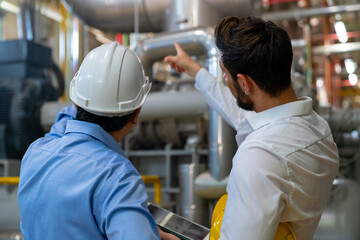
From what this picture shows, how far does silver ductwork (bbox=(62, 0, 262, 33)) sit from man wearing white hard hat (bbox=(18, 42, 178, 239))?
1.68 m

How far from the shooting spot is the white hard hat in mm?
1133

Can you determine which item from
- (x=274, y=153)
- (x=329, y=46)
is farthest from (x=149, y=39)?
(x=329, y=46)

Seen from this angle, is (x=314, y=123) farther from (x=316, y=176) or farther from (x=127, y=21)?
(x=127, y=21)

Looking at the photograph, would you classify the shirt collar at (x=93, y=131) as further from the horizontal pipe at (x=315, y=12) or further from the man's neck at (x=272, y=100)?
the horizontal pipe at (x=315, y=12)

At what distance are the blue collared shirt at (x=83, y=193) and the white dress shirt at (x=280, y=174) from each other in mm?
229

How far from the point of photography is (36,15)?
4414 mm

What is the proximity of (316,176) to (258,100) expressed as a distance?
263mm

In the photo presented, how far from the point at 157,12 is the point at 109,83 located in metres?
1.99

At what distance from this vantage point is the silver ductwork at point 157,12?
2787 millimetres

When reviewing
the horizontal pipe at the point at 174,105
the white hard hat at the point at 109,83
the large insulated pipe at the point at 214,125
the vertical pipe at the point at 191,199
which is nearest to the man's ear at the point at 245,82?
the white hard hat at the point at 109,83

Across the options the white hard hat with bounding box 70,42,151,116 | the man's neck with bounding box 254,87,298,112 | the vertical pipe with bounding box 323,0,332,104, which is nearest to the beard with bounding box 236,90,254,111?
the man's neck with bounding box 254,87,298,112

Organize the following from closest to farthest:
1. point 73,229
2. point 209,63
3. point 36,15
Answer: point 73,229 < point 209,63 < point 36,15

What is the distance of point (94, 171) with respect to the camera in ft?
3.19

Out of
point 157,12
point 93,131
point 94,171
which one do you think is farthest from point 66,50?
point 94,171
